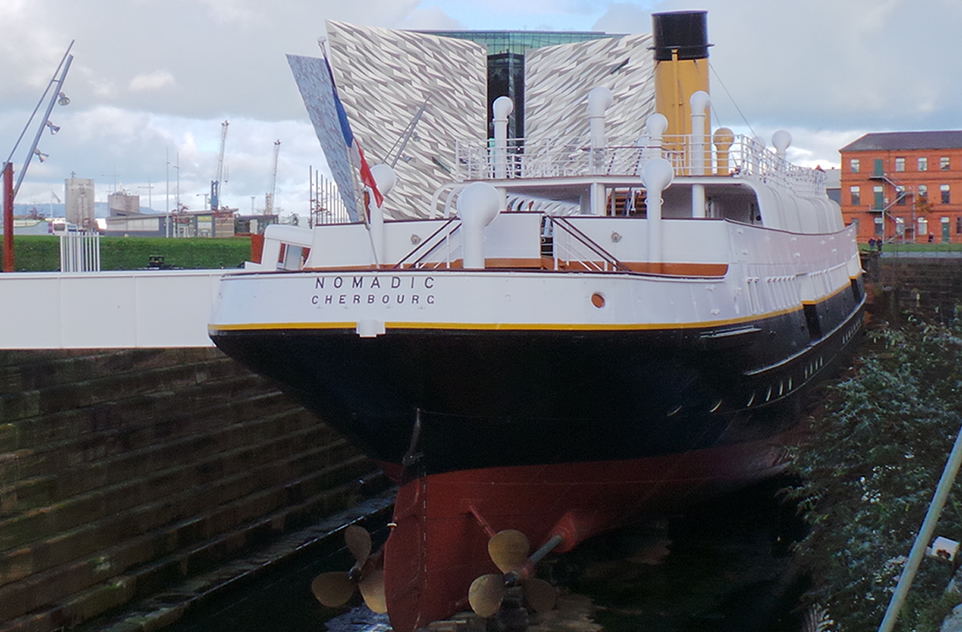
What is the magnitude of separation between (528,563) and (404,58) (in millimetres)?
37598

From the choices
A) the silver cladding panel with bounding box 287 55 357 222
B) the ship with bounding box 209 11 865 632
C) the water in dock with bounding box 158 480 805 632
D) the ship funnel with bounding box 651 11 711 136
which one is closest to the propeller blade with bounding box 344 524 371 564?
the ship with bounding box 209 11 865 632

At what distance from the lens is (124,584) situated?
433 inches

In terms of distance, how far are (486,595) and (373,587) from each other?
59.1 inches

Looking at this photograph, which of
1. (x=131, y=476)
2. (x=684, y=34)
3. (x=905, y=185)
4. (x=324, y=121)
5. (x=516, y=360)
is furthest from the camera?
(x=905, y=185)

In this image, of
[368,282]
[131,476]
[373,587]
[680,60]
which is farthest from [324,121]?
[368,282]

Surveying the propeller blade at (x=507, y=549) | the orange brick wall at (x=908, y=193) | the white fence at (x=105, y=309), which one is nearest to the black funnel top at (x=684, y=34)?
the white fence at (x=105, y=309)

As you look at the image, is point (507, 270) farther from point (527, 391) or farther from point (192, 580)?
point (192, 580)

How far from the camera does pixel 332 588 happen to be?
33.1ft

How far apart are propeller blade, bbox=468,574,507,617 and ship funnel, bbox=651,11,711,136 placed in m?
9.27

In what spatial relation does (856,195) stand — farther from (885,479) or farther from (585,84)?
(885,479)

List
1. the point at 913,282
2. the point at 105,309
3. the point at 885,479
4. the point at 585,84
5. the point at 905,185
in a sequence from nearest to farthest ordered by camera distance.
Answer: the point at 885,479 < the point at 105,309 < the point at 913,282 < the point at 585,84 < the point at 905,185

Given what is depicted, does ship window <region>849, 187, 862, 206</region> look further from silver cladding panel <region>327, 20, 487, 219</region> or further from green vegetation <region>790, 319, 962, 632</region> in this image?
green vegetation <region>790, 319, 962, 632</region>

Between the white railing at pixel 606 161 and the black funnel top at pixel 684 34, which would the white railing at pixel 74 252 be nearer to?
the white railing at pixel 606 161

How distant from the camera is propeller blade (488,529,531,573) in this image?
9531mm
